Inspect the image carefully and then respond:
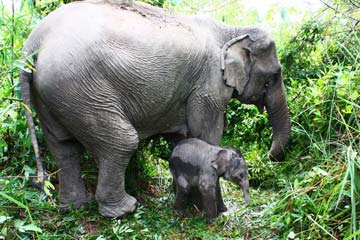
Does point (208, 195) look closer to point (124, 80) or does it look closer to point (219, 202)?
point (219, 202)

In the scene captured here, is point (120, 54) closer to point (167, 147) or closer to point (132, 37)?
point (132, 37)

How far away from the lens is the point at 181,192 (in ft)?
11.8

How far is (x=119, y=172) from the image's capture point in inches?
133

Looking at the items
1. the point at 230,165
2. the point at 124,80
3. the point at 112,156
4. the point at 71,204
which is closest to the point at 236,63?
the point at 230,165

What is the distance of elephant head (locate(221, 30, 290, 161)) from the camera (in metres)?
3.78

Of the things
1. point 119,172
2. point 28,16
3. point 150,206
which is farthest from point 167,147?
point 28,16

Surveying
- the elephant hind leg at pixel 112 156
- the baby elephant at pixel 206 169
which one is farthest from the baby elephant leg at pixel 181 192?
the elephant hind leg at pixel 112 156

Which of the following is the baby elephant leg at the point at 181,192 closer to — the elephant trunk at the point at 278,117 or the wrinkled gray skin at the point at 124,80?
the wrinkled gray skin at the point at 124,80

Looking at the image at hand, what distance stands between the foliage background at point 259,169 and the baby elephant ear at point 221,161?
0.41 metres

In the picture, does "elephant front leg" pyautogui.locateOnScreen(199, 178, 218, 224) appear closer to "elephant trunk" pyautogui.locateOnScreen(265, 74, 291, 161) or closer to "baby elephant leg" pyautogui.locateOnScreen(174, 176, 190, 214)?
"baby elephant leg" pyautogui.locateOnScreen(174, 176, 190, 214)

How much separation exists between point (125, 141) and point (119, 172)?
24 centimetres

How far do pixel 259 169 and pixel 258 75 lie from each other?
0.96 meters

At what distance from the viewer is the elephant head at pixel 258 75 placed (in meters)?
3.78

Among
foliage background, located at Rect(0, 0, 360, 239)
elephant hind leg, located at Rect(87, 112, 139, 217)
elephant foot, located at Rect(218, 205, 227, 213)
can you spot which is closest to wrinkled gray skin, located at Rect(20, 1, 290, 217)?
elephant hind leg, located at Rect(87, 112, 139, 217)
